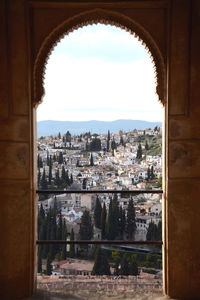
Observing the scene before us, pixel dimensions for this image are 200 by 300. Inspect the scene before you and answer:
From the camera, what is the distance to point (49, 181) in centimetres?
462

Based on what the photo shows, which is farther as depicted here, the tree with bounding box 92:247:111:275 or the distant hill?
the distant hill

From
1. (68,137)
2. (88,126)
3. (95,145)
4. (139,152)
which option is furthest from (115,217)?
(88,126)

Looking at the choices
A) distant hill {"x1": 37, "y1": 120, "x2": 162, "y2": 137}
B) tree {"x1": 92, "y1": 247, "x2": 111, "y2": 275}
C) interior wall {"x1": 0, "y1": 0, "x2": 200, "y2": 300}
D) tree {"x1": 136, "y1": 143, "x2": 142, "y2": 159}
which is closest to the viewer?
interior wall {"x1": 0, "y1": 0, "x2": 200, "y2": 300}

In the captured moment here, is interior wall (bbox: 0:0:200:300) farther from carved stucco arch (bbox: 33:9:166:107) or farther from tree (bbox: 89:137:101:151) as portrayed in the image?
tree (bbox: 89:137:101:151)

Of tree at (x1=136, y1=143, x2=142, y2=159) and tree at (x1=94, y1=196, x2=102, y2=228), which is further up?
tree at (x1=136, y1=143, x2=142, y2=159)

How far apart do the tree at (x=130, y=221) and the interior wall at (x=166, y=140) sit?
501 mm

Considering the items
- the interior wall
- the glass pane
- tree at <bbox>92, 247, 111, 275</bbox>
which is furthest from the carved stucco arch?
tree at <bbox>92, 247, 111, 275</bbox>

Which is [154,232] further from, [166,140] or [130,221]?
[166,140]

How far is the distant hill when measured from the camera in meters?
5.23

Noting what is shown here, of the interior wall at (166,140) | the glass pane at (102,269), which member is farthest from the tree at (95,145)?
the glass pane at (102,269)

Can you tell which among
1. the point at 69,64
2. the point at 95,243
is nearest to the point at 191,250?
the point at 95,243

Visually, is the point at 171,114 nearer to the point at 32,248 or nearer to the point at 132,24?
the point at 132,24

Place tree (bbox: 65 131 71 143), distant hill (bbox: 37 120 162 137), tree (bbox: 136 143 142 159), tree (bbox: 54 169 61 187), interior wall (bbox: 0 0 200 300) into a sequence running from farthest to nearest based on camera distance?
distant hill (bbox: 37 120 162 137)
tree (bbox: 65 131 71 143)
tree (bbox: 136 143 142 159)
tree (bbox: 54 169 61 187)
interior wall (bbox: 0 0 200 300)

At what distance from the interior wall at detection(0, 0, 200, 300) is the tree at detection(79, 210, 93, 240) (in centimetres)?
64
